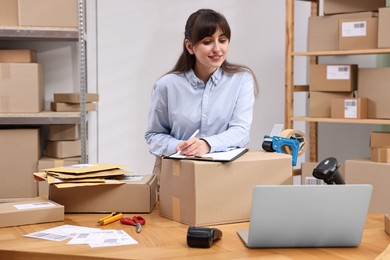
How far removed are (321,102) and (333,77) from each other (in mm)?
170

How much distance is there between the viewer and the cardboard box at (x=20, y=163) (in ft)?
10.2

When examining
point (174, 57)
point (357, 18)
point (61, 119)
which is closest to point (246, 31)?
point (174, 57)

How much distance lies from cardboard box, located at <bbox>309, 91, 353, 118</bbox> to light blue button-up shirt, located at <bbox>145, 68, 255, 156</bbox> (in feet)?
4.33

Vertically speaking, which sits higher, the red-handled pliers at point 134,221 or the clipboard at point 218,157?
the clipboard at point 218,157

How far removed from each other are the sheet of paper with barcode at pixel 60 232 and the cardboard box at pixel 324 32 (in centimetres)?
225

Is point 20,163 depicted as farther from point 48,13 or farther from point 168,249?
point 168,249

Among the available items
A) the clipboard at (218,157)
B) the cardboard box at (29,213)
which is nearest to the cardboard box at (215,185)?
the clipboard at (218,157)

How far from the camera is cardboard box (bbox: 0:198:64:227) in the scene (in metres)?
1.51

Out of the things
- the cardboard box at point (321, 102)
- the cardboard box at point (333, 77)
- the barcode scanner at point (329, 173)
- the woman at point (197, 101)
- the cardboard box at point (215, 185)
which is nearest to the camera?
the barcode scanner at point (329, 173)

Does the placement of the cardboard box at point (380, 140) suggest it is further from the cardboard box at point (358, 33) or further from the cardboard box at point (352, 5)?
the cardboard box at point (352, 5)

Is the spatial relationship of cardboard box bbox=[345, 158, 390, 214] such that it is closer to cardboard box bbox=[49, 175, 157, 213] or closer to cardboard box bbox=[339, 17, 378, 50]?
cardboard box bbox=[339, 17, 378, 50]

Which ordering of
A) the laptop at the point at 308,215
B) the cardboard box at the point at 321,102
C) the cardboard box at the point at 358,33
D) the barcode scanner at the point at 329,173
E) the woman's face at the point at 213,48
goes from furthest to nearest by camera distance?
the cardboard box at the point at 321,102 → the cardboard box at the point at 358,33 → the woman's face at the point at 213,48 → the barcode scanner at the point at 329,173 → the laptop at the point at 308,215

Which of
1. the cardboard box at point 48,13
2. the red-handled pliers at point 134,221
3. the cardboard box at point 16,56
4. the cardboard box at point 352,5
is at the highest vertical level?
the cardboard box at point 352,5

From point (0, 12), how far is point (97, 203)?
1.82m
